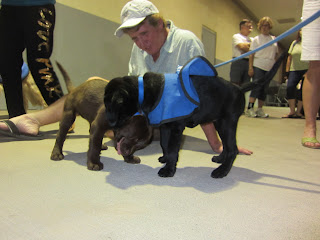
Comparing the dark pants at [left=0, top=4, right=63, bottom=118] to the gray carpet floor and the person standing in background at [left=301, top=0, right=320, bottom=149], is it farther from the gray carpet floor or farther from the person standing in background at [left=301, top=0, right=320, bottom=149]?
the person standing in background at [left=301, top=0, right=320, bottom=149]

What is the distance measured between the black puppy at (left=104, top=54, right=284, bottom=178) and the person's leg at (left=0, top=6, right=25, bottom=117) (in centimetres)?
137

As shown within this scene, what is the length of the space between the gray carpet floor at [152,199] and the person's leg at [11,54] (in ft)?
2.21

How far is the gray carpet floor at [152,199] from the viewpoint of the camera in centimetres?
76

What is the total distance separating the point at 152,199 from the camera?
982mm

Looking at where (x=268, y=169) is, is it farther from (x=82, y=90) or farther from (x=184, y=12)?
(x=184, y=12)

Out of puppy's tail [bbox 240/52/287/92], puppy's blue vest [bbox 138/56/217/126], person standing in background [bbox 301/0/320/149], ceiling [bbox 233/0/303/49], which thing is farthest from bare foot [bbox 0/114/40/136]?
ceiling [bbox 233/0/303/49]

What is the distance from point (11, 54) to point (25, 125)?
607mm

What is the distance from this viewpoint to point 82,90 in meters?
1.46

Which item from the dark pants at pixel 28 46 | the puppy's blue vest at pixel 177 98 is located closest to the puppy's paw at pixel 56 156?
the puppy's blue vest at pixel 177 98

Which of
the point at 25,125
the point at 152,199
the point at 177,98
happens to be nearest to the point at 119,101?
the point at 177,98

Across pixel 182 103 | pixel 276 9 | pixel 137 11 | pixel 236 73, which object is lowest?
pixel 236 73

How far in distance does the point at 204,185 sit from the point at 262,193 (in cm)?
25

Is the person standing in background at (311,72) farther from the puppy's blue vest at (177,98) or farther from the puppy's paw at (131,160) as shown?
the puppy's paw at (131,160)

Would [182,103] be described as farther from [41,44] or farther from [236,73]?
[236,73]
